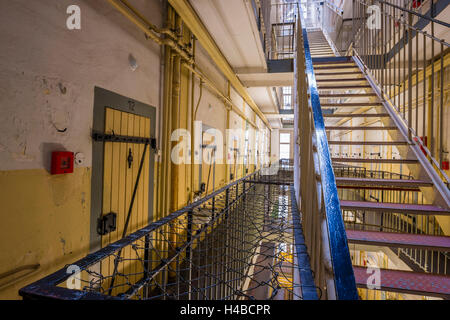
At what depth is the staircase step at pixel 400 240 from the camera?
5.37 ft

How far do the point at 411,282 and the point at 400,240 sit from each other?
0.30 metres

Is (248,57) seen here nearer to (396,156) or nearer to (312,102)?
(312,102)

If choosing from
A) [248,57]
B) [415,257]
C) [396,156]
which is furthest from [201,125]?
[396,156]

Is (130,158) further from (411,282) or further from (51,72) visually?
(411,282)

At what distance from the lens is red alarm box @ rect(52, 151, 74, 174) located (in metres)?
1.59

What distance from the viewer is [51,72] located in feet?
5.15

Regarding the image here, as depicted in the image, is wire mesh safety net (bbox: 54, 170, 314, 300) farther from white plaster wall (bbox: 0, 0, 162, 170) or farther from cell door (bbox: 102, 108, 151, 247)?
white plaster wall (bbox: 0, 0, 162, 170)

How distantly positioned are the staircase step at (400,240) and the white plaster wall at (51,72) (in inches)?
86.0

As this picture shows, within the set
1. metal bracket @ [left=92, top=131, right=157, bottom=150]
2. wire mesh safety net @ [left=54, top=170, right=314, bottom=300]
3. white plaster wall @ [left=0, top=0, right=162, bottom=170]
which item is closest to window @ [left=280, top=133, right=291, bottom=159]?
wire mesh safety net @ [left=54, top=170, right=314, bottom=300]

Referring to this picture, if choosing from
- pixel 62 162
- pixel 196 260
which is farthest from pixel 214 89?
pixel 62 162

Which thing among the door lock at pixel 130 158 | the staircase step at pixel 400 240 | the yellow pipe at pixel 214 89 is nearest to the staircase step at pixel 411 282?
the staircase step at pixel 400 240

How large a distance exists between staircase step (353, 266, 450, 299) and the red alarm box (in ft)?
A: 6.86

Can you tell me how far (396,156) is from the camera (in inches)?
265

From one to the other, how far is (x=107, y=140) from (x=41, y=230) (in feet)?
2.75
